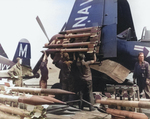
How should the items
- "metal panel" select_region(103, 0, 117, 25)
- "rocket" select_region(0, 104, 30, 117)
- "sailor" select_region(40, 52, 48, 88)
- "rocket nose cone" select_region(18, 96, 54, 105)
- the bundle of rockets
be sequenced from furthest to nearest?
"sailor" select_region(40, 52, 48, 88)
"metal panel" select_region(103, 0, 117, 25)
"rocket" select_region(0, 104, 30, 117)
"rocket nose cone" select_region(18, 96, 54, 105)
the bundle of rockets

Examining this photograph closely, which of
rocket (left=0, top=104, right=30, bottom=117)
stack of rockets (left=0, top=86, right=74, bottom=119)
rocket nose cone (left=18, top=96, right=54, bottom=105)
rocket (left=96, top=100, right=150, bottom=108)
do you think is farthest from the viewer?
rocket (left=0, top=104, right=30, bottom=117)

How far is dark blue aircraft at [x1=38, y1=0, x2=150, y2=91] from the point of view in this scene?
4195mm

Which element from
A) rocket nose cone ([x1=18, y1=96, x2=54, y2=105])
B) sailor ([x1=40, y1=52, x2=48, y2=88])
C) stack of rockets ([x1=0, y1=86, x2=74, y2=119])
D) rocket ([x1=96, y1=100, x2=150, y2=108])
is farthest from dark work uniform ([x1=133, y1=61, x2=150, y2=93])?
sailor ([x1=40, y1=52, x2=48, y2=88])

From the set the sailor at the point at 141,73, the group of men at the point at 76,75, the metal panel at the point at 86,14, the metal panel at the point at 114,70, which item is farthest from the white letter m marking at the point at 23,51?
the sailor at the point at 141,73

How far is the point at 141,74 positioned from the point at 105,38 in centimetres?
129

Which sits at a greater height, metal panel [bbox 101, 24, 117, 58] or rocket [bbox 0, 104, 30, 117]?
metal panel [bbox 101, 24, 117, 58]

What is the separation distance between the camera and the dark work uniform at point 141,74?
154 inches

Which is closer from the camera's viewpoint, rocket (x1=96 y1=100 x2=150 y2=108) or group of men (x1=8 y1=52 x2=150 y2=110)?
rocket (x1=96 y1=100 x2=150 y2=108)

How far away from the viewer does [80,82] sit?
4.65 m

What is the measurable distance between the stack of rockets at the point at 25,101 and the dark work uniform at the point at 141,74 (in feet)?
5.83

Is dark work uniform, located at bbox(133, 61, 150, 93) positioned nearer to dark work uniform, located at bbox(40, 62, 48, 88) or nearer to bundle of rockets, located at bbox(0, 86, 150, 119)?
bundle of rockets, located at bbox(0, 86, 150, 119)

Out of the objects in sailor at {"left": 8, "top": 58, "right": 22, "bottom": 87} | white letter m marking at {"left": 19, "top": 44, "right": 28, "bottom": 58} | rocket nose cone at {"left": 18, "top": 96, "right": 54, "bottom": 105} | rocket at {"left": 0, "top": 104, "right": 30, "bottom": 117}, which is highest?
white letter m marking at {"left": 19, "top": 44, "right": 28, "bottom": 58}

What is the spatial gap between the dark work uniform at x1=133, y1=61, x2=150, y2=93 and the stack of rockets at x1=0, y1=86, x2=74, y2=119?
1778mm

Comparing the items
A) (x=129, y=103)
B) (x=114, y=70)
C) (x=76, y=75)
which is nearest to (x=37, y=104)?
(x=76, y=75)
